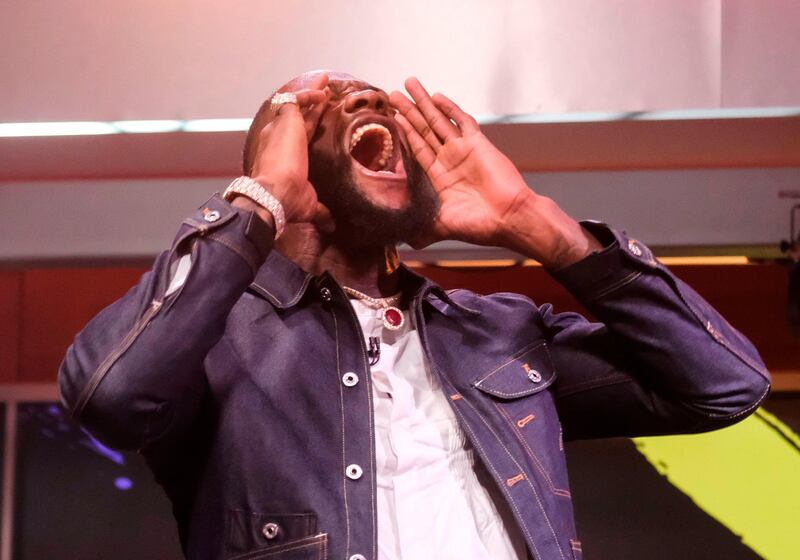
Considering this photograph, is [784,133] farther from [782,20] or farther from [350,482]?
[350,482]

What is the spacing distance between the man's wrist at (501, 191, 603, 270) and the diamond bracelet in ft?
1.25

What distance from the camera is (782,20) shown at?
2.16m

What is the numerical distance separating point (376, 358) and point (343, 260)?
0.20 meters

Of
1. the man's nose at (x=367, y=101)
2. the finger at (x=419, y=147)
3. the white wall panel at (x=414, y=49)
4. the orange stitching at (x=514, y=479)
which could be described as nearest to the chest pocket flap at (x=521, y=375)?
the orange stitching at (x=514, y=479)

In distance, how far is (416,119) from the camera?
5.49ft

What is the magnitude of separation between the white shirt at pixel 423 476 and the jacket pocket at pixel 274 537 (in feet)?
0.30

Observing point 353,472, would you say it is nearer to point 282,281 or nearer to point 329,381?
point 329,381

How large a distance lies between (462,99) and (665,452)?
1201 millimetres

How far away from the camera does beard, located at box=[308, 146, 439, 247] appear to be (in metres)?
1.54

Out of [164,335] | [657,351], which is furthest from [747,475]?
[164,335]

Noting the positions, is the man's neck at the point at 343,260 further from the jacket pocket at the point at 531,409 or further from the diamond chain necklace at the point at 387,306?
the jacket pocket at the point at 531,409

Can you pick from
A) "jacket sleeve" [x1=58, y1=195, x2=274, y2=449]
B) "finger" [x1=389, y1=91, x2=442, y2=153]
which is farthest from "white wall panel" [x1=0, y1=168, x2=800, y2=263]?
"jacket sleeve" [x1=58, y1=195, x2=274, y2=449]

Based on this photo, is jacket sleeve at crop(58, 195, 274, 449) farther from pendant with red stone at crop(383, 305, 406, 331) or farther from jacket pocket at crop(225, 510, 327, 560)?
pendant with red stone at crop(383, 305, 406, 331)

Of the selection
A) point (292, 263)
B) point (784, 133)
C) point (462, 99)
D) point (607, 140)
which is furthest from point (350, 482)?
point (784, 133)
